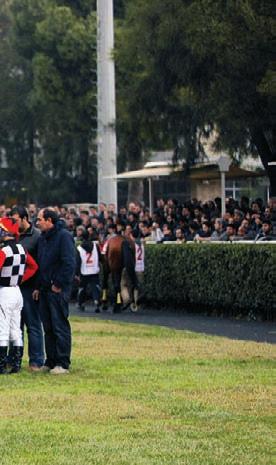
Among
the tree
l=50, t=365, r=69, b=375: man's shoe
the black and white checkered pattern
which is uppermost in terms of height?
the tree

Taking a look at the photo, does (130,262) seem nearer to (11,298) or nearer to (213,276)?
(213,276)

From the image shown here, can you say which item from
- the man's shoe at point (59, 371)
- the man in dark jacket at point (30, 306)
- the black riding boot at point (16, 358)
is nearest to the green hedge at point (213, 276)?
the man in dark jacket at point (30, 306)

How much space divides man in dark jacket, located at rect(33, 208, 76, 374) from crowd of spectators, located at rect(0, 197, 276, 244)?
8368mm

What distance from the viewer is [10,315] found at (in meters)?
14.8

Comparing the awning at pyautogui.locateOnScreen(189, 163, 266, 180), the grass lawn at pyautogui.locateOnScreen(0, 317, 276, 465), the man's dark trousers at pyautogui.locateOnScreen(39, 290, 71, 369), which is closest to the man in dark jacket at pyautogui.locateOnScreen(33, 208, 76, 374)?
the man's dark trousers at pyautogui.locateOnScreen(39, 290, 71, 369)

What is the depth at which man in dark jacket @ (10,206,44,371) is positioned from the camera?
15500 millimetres

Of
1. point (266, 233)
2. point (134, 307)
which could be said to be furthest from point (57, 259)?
point (134, 307)

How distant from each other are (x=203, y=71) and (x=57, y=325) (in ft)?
55.3

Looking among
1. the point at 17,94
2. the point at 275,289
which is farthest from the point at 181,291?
the point at 17,94

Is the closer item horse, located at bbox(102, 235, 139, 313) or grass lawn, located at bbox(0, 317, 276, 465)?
grass lawn, located at bbox(0, 317, 276, 465)

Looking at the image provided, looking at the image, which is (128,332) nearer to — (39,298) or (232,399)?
(39,298)

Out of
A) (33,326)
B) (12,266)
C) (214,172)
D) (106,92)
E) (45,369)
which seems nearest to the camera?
(12,266)

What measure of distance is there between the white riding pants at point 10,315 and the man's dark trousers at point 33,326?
0.55m

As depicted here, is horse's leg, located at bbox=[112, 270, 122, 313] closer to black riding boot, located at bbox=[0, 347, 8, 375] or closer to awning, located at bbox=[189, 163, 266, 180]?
awning, located at bbox=[189, 163, 266, 180]
